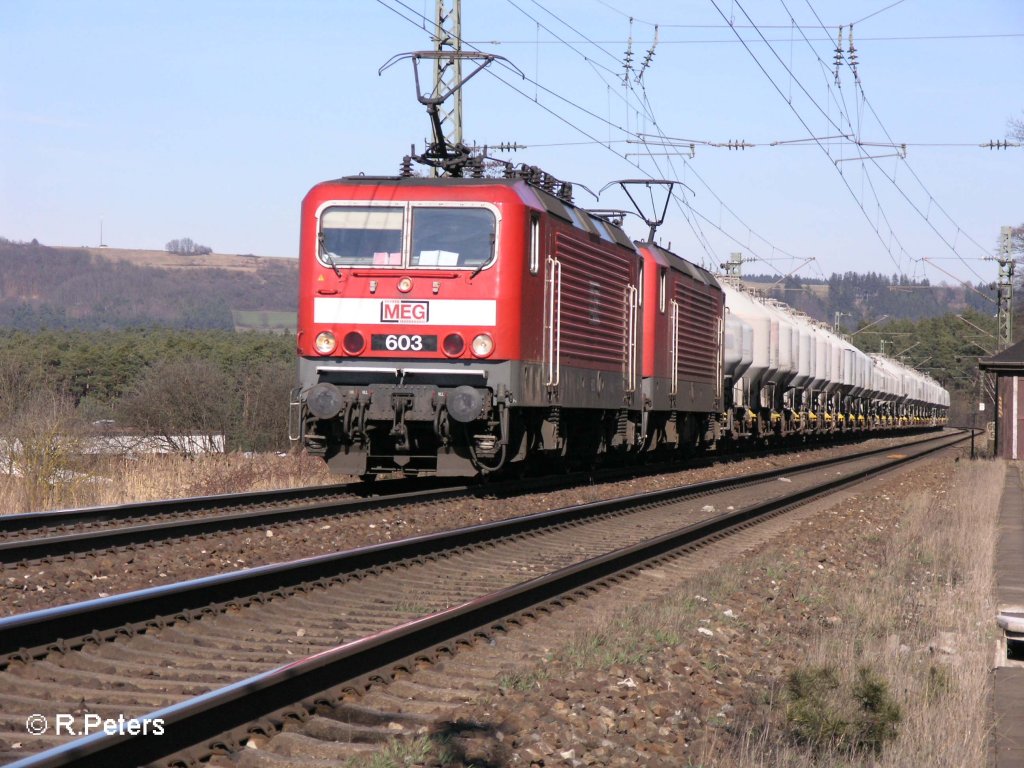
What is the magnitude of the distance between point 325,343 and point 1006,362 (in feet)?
85.7

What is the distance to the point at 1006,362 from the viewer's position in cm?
3534

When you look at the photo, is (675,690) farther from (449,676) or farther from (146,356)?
(146,356)

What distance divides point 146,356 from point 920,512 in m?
49.8

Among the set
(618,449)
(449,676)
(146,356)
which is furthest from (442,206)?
(146,356)

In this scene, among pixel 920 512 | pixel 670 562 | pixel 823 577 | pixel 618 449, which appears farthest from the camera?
pixel 618 449

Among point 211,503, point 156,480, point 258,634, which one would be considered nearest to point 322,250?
point 211,503

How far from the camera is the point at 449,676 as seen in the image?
20.6 feet

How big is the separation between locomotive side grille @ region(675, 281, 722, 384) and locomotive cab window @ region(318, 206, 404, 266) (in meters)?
9.62

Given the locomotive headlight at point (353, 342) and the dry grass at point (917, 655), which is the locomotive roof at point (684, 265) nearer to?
the locomotive headlight at point (353, 342)

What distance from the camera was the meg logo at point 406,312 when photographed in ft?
47.2

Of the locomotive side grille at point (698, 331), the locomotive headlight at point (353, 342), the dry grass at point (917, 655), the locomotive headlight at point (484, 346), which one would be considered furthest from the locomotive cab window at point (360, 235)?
the locomotive side grille at point (698, 331)

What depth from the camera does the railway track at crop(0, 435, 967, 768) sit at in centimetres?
491

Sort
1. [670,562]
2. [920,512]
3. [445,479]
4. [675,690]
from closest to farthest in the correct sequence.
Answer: [675,690] < [670,562] < [920,512] < [445,479]

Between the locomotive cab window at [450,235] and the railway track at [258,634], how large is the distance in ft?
13.0
